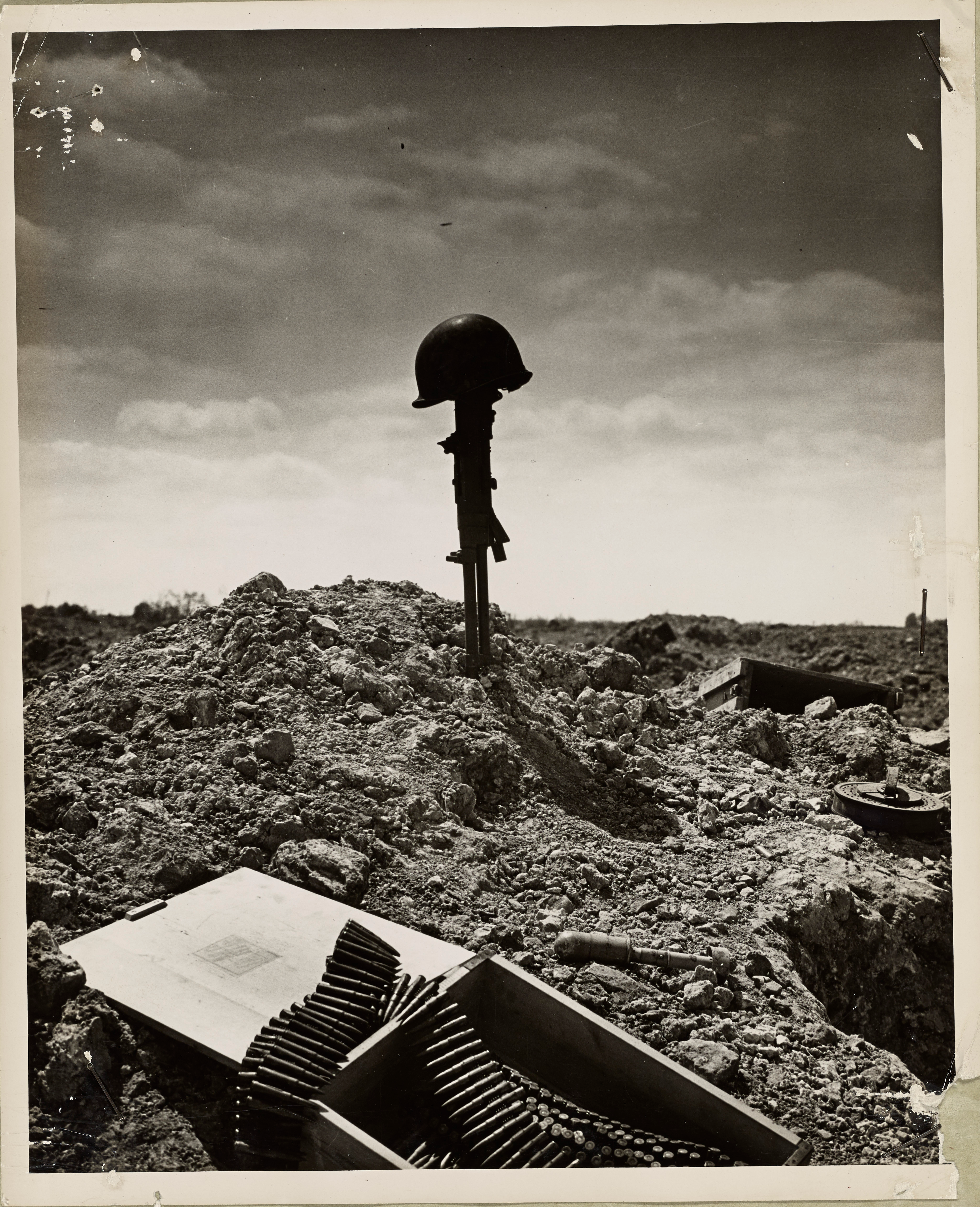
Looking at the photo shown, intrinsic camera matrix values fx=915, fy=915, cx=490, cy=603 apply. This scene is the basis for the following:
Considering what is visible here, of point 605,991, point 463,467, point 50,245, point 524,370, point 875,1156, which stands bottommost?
point 875,1156

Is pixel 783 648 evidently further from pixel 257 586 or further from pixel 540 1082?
pixel 540 1082

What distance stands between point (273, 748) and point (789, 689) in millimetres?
4728

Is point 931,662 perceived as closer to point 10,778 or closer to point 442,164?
point 442,164

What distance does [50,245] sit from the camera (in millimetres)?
4941

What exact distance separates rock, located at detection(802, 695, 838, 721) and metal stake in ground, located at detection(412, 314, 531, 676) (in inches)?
114

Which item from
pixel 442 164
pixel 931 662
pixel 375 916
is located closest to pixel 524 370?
pixel 442 164

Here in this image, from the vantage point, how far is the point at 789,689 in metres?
8.16

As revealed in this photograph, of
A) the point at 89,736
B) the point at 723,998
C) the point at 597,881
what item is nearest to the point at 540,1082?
the point at 723,998

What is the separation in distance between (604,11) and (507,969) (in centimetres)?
466

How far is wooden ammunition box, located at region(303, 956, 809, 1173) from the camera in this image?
344cm

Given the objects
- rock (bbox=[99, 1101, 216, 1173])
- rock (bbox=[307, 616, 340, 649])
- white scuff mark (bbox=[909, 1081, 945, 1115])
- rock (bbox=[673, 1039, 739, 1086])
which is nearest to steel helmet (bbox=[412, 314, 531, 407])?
rock (bbox=[307, 616, 340, 649])

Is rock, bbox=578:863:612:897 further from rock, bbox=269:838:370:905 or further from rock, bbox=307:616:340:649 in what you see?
rock, bbox=307:616:340:649

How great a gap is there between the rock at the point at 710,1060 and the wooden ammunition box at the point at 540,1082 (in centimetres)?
19

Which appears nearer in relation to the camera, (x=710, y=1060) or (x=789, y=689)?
(x=710, y=1060)
